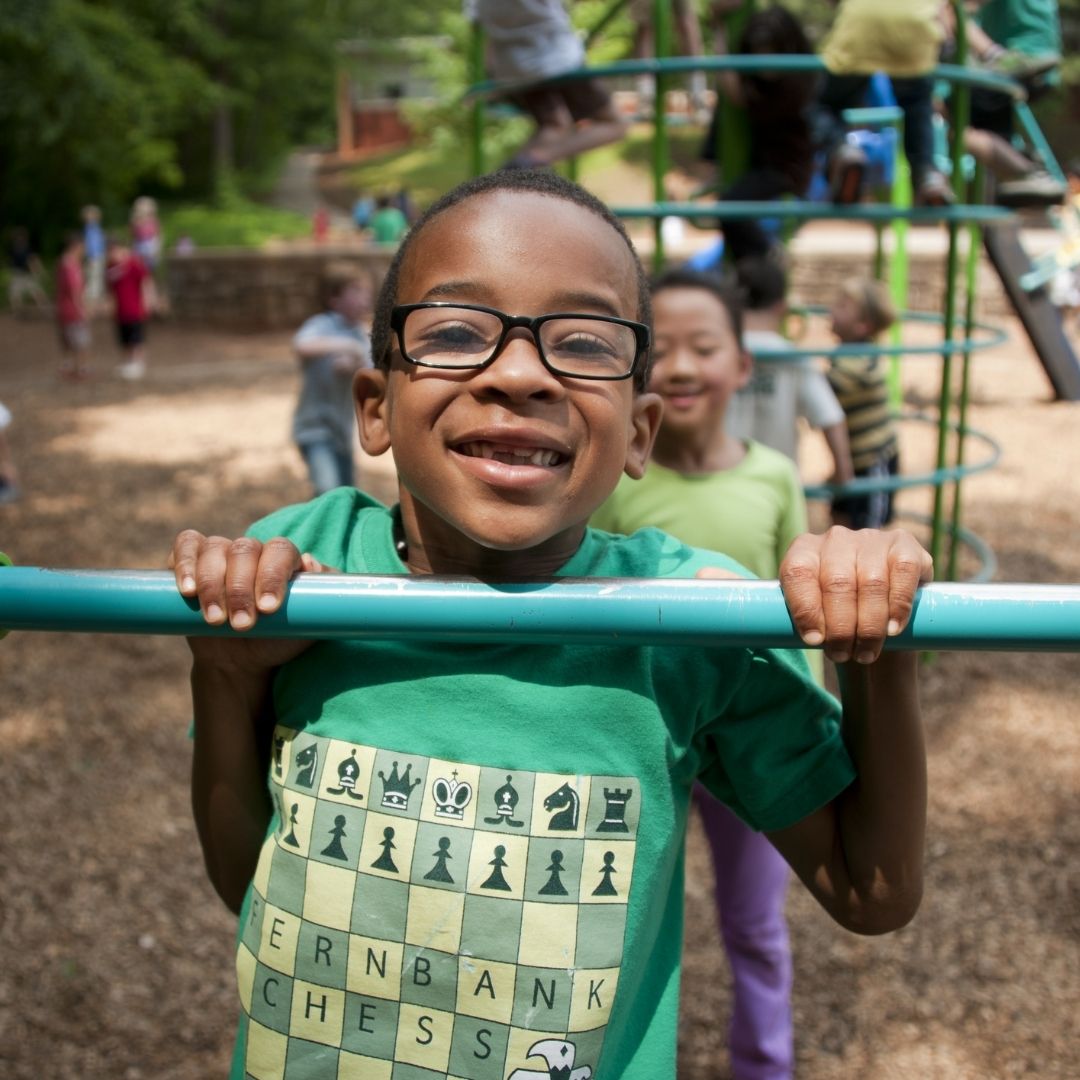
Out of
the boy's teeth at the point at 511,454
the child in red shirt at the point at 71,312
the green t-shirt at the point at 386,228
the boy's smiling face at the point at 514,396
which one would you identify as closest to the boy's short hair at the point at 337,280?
the boy's smiling face at the point at 514,396

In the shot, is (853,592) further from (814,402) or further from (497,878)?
(814,402)

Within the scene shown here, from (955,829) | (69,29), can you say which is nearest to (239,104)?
(69,29)

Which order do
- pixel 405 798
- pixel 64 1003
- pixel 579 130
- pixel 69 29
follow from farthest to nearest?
pixel 69 29, pixel 579 130, pixel 64 1003, pixel 405 798

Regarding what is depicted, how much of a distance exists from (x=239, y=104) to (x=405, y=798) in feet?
99.1

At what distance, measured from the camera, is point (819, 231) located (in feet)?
76.0

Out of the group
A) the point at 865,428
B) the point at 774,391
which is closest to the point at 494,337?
the point at 774,391

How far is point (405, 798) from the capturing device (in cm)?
113

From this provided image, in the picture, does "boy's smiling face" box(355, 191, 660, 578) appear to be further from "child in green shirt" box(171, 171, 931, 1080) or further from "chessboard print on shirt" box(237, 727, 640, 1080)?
"chessboard print on shirt" box(237, 727, 640, 1080)

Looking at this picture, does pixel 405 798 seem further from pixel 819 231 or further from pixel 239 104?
pixel 239 104

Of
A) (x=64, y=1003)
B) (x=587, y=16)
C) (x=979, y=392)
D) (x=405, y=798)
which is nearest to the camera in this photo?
(x=405, y=798)

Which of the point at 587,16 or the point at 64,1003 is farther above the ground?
the point at 587,16

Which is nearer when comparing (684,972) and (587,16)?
(684,972)

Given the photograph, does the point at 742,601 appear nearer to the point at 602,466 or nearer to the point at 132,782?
the point at 602,466

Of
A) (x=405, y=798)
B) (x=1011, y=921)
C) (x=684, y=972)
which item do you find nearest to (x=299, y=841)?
(x=405, y=798)
